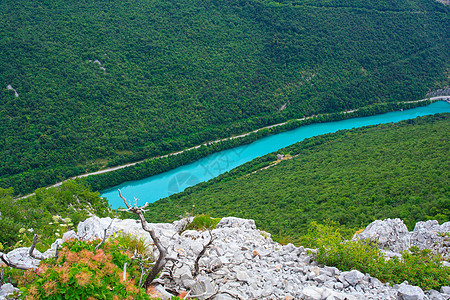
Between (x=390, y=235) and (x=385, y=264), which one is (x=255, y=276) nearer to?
(x=385, y=264)

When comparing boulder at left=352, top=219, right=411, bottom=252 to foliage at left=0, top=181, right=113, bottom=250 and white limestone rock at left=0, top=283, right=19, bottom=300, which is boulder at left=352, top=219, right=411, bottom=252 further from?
foliage at left=0, top=181, right=113, bottom=250

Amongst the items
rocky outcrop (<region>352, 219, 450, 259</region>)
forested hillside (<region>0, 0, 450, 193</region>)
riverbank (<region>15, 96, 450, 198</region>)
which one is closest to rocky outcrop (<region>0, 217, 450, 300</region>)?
rocky outcrop (<region>352, 219, 450, 259</region>)

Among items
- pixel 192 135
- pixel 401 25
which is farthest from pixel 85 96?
pixel 401 25

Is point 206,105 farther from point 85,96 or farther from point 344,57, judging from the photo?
point 344,57

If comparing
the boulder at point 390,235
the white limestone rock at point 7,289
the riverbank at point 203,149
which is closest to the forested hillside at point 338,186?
the boulder at point 390,235

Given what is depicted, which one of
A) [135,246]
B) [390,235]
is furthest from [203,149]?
[135,246]

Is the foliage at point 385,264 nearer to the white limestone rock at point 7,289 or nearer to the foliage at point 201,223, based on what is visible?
the foliage at point 201,223
